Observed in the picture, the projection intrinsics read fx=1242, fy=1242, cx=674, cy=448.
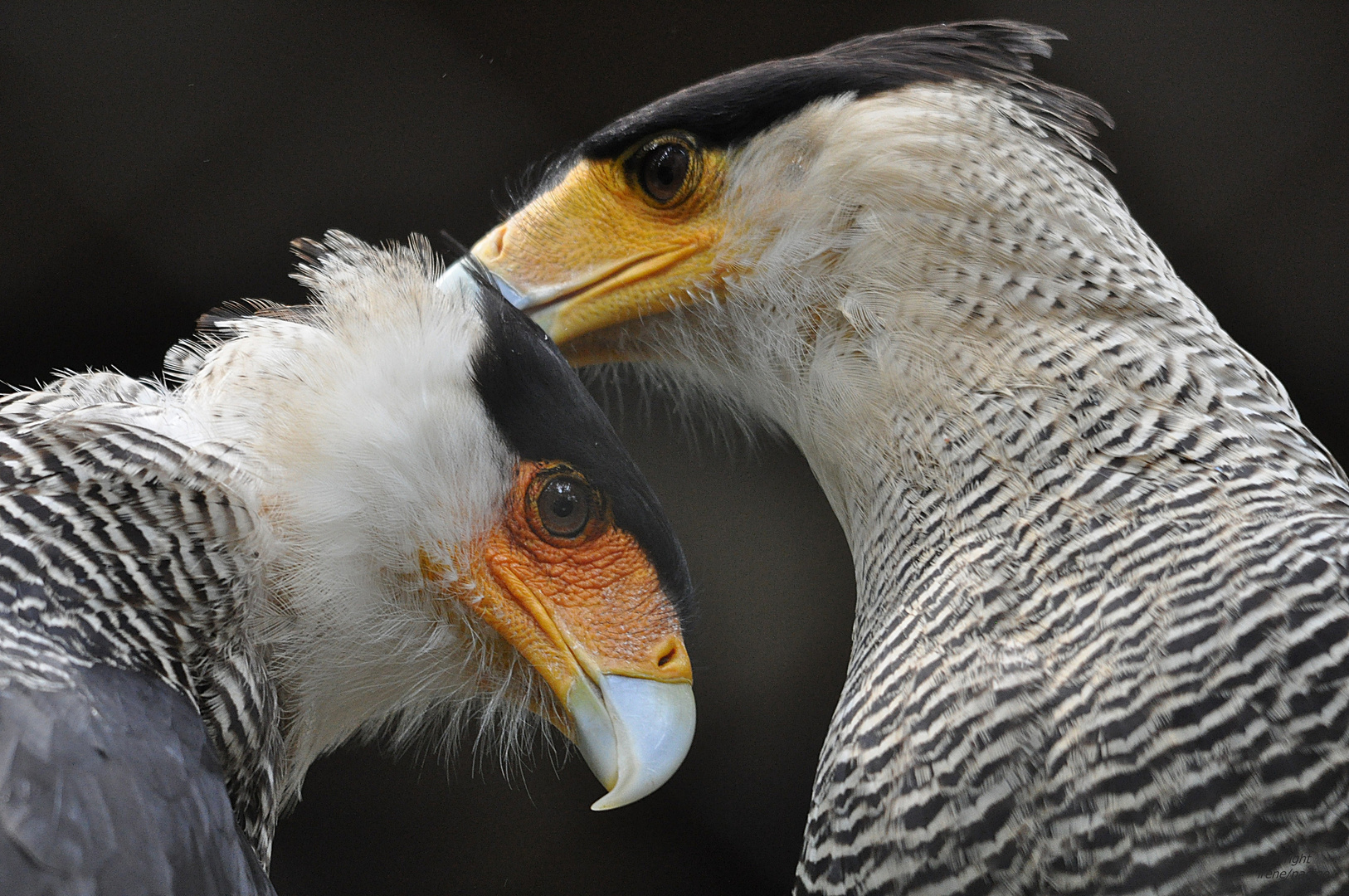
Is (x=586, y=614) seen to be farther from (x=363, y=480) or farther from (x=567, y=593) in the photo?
(x=363, y=480)

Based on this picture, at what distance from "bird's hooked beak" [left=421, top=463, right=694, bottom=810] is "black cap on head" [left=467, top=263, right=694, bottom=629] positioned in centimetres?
2

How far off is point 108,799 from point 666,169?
116cm

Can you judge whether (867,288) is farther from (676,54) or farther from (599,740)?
(676,54)

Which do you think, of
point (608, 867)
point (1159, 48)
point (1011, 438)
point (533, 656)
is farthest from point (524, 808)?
point (1159, 48)

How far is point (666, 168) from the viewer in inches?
72.0

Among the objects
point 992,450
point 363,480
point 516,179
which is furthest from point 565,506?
point 516,179

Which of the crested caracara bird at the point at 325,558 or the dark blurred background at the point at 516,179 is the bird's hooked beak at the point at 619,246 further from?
the dark blurred background at the point at 516,179

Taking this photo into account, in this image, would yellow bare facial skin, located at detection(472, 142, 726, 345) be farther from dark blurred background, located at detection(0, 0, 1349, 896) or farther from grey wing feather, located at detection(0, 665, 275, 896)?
grey wing feather, located at detection(0, 665, 275, 896)

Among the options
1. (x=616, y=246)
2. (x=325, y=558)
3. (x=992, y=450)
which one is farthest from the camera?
(x=616, y=246)

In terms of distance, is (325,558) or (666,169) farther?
(666,169)

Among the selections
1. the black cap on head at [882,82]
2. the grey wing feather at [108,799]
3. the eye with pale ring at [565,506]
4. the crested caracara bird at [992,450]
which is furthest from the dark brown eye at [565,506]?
the black cap on head at [882,82]

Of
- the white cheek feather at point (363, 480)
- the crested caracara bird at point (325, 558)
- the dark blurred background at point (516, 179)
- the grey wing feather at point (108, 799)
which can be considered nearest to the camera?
the grey wing feather at point (108, 799)

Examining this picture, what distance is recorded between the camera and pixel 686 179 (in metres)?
1.82

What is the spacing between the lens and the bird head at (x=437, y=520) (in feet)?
4.50
